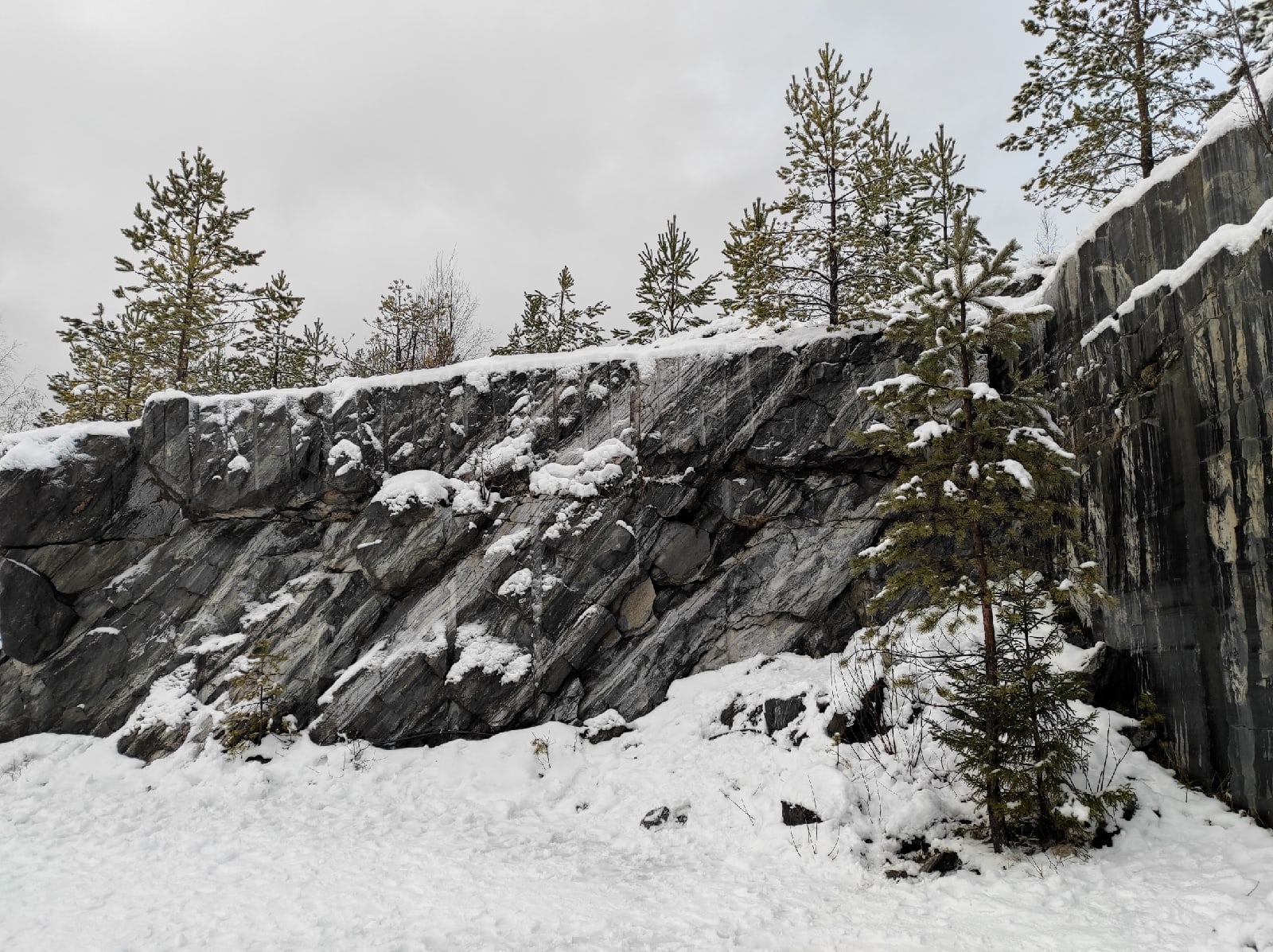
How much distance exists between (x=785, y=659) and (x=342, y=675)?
8.22 m

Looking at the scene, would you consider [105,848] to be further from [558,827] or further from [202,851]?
[558,827]

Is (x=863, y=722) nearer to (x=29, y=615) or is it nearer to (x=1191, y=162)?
(x=1191, y=162)

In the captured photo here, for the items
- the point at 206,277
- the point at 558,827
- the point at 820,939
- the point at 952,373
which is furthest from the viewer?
the point at 206,277

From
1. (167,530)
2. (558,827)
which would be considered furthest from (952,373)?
(167,530)

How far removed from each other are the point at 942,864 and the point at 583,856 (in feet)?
13.9

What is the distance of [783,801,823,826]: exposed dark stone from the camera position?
325 inches

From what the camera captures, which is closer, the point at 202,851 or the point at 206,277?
the point at 202,851

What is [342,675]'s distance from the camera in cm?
1271

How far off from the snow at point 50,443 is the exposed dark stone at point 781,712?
48.7 feet

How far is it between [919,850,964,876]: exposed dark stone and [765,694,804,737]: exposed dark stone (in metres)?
3.18

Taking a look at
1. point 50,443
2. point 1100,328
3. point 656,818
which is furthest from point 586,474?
point 50,443

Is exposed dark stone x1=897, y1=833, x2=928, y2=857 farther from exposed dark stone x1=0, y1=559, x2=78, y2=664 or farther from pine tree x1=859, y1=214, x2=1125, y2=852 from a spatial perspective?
exposed dark stone x1=0, y1=559, x2=78, y2=664

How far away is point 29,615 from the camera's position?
45.7 ft

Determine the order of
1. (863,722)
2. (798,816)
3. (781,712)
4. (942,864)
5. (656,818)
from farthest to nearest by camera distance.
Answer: (781,712)
(863,722)
(656,818)
(798,816)
(942,864)
